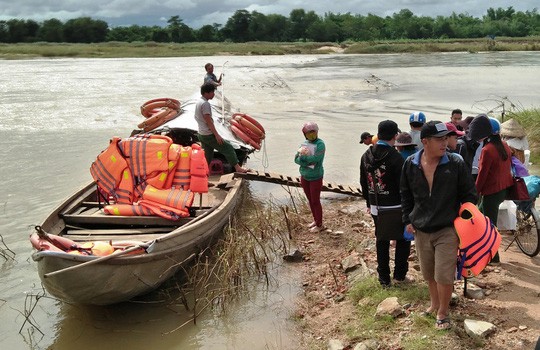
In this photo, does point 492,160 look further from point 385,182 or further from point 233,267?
point 233,267

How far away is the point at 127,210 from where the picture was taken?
6715 millimetres

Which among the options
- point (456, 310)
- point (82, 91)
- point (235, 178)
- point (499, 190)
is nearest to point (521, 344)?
point (456, 310)

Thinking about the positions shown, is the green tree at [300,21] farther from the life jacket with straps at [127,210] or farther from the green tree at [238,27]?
the life jacket with straps at [127,210]

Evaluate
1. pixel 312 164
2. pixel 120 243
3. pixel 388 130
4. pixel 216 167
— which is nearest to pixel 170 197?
pixel 120 243

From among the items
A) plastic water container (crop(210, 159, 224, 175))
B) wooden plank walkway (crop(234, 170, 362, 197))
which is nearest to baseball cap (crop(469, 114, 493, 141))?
wooden plank walkway (crop(234, 170, 362, 197))

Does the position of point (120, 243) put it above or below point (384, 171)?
below

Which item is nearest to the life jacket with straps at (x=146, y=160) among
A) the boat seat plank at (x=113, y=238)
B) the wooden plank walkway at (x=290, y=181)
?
the boat seat plank at (x=113, y=238)

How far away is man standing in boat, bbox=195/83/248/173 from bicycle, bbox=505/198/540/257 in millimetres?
4577

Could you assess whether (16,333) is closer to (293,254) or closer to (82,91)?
(293,254)

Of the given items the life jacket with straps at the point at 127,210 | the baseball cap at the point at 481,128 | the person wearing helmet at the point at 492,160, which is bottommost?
the life jacket with straps at the point at 127,210

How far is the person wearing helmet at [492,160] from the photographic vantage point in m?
5.40

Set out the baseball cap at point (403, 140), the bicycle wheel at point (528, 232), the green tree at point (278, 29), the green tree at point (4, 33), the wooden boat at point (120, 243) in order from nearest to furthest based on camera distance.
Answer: the wooden boat at point (120, 243) < the baseball cap at point (403, 140) < the bicycle wheel at point (528, 232) < the green tree at point (4, 33) < the green tree at point (278, 29)

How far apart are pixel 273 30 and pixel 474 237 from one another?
9413 centimetres

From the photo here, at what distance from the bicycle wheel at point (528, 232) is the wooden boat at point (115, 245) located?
3.46 metres
